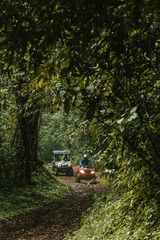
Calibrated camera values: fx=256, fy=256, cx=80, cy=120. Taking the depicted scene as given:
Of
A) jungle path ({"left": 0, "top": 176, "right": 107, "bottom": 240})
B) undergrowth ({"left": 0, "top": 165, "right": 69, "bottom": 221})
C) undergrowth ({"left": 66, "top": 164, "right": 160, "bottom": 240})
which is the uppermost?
undergrowth ({"left": 66, "top": 164, "right": 160, "bottom": 240})

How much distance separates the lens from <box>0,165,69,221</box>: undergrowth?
1031cm

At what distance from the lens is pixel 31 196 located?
12555mm

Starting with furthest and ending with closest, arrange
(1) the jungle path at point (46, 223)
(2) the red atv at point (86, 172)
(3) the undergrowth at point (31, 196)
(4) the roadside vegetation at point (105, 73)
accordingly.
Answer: (2) the red atv at point (86, 172)
(3) the undergrowth at point (31, 196)
(1) the jungle path at point (46, 223)
(4) the roadside vegetation at point (105, 73)

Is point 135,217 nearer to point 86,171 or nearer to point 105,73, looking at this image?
point 105,73

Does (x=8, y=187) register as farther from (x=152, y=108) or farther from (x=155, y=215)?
(x=152, y=108)

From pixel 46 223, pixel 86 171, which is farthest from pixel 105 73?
pixel 86 171

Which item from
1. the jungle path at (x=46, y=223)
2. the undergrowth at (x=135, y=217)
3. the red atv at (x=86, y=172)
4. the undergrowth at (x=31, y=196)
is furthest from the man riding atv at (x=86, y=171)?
the undergrowth at (x=135, y=217)

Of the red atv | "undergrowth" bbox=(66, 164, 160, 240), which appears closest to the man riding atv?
the red atv

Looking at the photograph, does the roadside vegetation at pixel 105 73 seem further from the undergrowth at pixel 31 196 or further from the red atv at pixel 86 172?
the red atv at pixel 86 172

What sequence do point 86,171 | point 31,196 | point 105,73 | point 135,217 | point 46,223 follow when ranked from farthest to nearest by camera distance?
point 86,171
point 31,196
point 46,223
point 135,217
point 105,73

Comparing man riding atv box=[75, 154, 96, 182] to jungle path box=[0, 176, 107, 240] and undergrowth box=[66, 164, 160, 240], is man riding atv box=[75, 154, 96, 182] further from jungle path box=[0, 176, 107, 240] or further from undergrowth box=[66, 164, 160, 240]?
undergrowth box=[66, 164, 160, 240]

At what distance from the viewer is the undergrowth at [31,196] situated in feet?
33.8

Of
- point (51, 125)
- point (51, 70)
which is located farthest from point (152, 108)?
point (51, 125)

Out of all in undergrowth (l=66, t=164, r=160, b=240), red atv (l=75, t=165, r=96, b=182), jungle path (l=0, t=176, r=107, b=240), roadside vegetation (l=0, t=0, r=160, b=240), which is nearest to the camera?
roadside vegetation (l=0, t=0, r=160, b=240)
